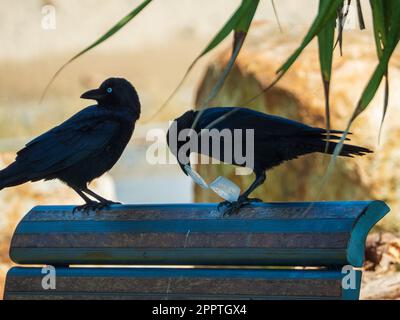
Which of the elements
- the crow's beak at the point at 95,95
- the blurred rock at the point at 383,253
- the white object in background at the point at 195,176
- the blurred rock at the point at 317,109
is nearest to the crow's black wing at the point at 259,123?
the white object in background at the point at 195,176

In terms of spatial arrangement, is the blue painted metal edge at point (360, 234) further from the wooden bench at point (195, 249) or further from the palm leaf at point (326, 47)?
the palm leaf at point (326, 47)

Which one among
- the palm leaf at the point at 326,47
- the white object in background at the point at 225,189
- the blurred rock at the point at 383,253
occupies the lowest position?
the blurred rock at the point at 383,253

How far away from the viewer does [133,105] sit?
439 centimetres

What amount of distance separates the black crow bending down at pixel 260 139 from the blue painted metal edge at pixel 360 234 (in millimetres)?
359

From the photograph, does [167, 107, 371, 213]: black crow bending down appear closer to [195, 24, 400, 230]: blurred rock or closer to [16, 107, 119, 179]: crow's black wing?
[16, 107, 119, 179]: crow's black wing

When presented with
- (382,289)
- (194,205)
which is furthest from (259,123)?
(382,289)

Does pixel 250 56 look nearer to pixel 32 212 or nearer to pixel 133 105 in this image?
pixel 133 105

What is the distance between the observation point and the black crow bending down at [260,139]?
3.76 metres

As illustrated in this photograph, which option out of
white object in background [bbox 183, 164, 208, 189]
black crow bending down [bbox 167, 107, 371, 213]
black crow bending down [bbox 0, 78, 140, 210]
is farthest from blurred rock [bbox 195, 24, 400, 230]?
white object in background [bbox 183, 164, 208, 189]

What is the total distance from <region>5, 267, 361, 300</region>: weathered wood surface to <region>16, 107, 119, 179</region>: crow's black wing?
500 mm

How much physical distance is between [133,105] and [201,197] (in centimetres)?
343

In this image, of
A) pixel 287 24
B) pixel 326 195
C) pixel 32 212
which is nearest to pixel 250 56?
pixel 287 24

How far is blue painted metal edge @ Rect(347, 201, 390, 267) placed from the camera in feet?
10.7
